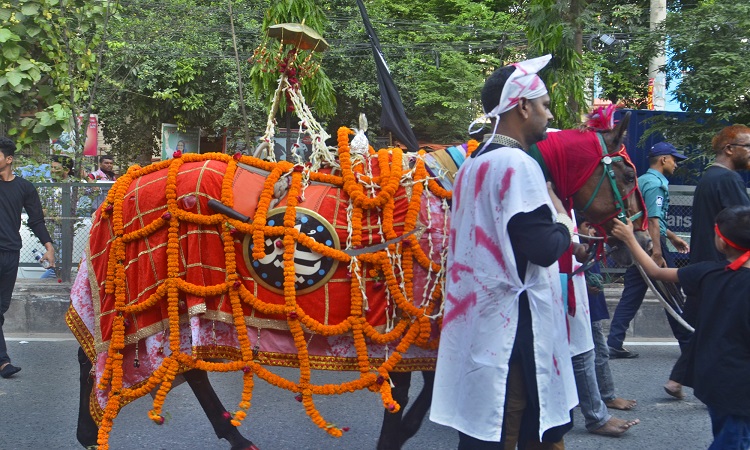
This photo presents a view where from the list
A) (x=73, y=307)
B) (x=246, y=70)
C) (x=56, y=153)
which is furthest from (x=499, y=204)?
(x=246, y=70)

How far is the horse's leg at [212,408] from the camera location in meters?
3.94

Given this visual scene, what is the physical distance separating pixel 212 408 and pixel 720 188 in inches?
124

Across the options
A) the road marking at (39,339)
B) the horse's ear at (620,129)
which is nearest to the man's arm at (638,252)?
the horse's ear at (620,129)

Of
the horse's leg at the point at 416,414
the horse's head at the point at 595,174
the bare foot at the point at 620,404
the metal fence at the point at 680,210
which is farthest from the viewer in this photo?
the metal fence at the point at 680,210

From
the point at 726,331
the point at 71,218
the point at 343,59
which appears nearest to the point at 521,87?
the point at 726,331

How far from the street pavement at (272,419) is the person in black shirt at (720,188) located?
44.0 inches

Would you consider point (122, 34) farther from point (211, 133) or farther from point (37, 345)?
point (37, 345)

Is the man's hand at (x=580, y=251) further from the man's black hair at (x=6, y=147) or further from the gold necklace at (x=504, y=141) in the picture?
the man's black hair at (x=6, y=147)

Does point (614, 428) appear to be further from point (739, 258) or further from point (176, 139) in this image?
point (176, 139)

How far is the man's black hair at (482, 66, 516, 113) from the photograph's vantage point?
9.17 ft

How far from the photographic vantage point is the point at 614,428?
4.52 metres

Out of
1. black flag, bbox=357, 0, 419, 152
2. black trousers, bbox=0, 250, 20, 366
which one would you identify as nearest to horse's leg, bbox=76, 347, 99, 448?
black trousers, bbox=0, 250, 20, 366

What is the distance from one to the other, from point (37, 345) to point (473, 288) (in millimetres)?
5514

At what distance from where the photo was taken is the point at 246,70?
16.8m
